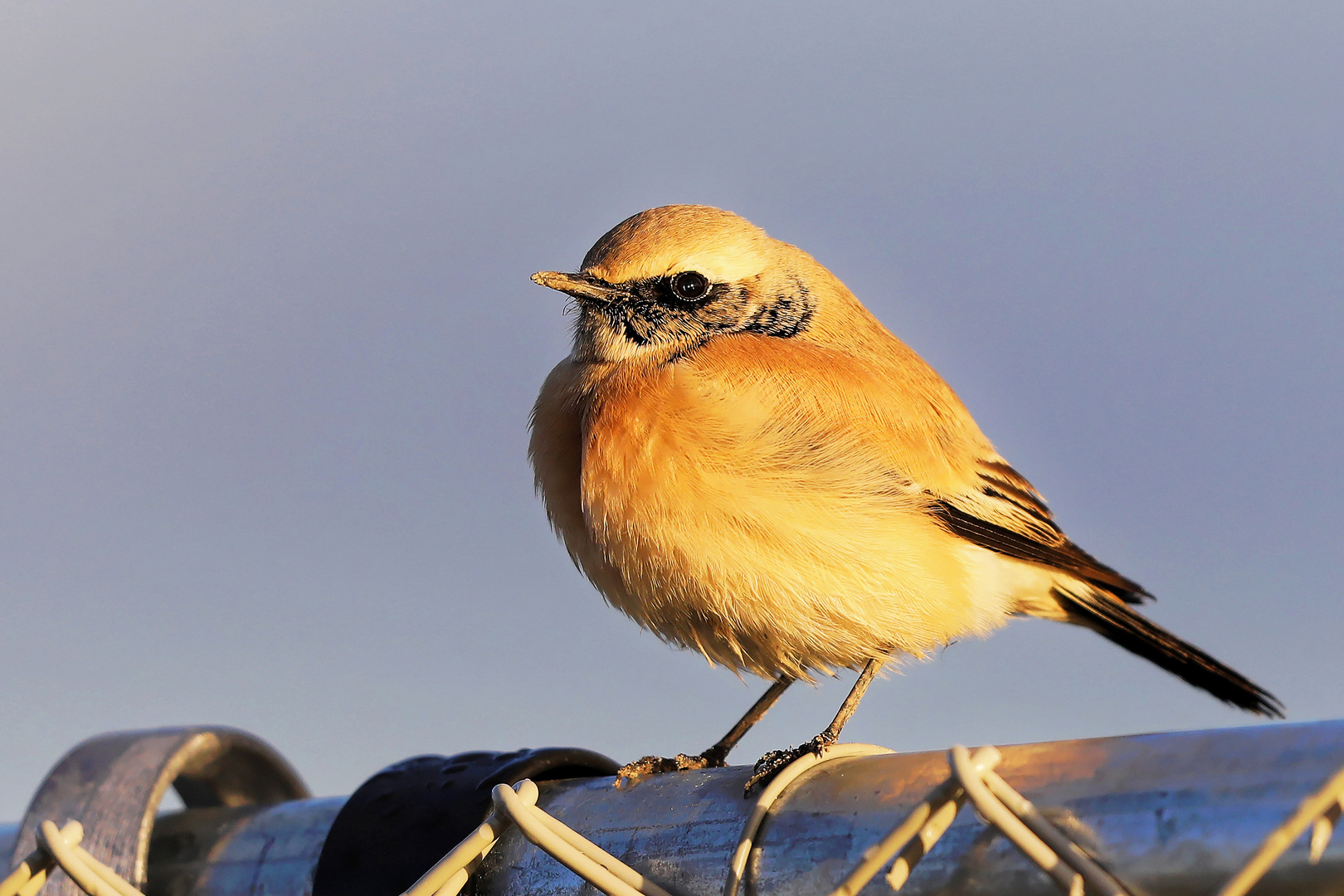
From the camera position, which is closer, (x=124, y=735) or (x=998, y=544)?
(x=124, y=735)

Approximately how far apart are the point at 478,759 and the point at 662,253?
2512mm

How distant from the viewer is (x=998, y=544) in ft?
15.0

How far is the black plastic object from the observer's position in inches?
95.9

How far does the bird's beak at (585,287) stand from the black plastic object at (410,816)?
7.56 ft

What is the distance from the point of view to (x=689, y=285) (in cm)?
482

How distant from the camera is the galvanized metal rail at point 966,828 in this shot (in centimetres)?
150

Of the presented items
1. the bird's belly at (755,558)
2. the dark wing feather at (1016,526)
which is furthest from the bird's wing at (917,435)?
the bird's belly at (755,558)

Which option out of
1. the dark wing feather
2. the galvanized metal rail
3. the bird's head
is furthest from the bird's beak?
the galvanized metal rail

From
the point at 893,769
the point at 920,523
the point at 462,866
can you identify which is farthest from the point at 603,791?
the point at 920,523

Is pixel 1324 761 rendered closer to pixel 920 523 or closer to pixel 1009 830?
pixel 1009 830

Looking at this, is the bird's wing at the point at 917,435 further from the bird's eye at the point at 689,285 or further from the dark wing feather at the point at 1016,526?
the bird's eye at the point at 689,285

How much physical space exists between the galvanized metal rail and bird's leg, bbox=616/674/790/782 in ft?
5.69

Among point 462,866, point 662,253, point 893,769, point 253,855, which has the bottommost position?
point 253,855

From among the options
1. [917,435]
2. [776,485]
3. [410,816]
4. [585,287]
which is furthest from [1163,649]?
[410,816]
